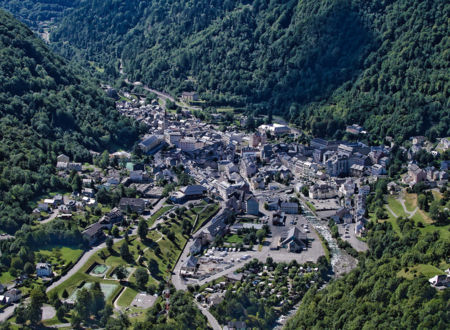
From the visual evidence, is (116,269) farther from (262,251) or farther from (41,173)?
(41,173)

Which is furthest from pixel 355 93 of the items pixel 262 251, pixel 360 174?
pixel 262 251

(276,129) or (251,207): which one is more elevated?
(251,207)

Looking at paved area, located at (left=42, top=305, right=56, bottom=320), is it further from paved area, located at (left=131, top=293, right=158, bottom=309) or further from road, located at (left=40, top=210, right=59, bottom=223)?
road, located at (left=40, top=210, right=59, bottom=223)

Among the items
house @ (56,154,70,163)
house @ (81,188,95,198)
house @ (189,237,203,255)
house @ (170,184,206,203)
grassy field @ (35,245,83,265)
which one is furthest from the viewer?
house @ (56,154,70,163)

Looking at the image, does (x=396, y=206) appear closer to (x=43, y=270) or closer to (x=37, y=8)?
(x=43, y=270)

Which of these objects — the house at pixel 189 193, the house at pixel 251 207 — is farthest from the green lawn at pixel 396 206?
the house at pixel 189 193

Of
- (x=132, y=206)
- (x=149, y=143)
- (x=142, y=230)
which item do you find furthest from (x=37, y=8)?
(x=142, y=230)

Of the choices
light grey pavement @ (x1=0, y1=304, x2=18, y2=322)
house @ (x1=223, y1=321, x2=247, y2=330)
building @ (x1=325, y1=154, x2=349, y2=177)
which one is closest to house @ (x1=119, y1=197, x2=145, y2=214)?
light grey pavement @ (x1=0, y1=304, x2=18, y2=322)
